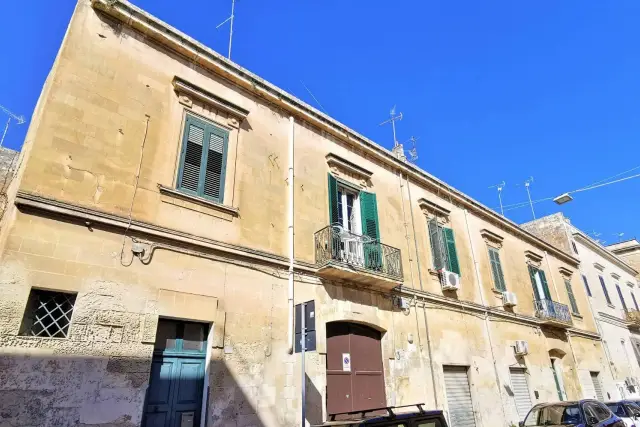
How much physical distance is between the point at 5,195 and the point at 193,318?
11.9 ft

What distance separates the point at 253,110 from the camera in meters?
9.23

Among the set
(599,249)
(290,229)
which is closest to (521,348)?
(290,229)

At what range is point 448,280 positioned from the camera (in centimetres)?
1188

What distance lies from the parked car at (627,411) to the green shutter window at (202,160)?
38.4ft

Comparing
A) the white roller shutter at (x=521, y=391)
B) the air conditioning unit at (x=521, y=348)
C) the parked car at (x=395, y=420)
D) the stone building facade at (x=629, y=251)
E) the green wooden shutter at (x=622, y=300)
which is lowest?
the parked car at (x=395, y=420)

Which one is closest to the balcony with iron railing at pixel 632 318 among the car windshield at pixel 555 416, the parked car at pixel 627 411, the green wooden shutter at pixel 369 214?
the parked car at pixel 627 411

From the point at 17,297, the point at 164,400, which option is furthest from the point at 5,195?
the point at 164,400

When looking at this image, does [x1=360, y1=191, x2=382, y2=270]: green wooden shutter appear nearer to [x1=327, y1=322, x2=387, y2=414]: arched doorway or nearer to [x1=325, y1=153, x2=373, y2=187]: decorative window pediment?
A: [x1=325, y1=153, x2=373, y2=187]: decorative window pediment

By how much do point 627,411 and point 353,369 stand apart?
8.07m

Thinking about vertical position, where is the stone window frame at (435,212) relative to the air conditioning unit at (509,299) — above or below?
above

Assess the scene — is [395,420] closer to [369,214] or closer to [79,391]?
[79,391]

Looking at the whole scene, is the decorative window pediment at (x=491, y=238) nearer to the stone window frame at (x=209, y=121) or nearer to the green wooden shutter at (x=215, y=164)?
the stone window frame at (x=209, y=121)

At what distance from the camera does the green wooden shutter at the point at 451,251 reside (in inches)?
505

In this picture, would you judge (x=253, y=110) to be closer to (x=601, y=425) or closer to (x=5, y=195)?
→ (x=5, y=195)
